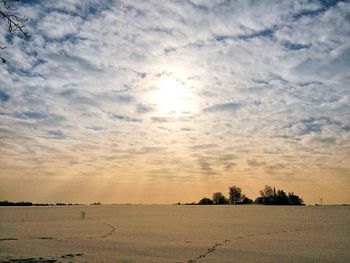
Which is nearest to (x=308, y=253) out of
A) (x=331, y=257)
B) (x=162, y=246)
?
(x=331, y=257)

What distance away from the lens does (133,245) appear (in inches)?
932

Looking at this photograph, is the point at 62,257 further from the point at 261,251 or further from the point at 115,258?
the point at 261,251

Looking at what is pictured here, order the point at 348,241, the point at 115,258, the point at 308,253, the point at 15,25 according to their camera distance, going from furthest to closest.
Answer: the point at 348,241 → the point at 308,253 → the point at 115,258 → the point at 15,25

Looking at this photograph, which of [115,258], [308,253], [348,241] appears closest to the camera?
[115,258]

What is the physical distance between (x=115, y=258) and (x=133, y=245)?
5.40 m

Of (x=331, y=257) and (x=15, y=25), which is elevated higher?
(x=15, y=25)

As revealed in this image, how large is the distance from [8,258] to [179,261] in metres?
7.98

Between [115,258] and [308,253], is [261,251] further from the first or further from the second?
[115,258]

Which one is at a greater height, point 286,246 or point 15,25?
point 15,25

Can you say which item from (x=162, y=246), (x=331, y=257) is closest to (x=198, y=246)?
(x=162, y=246)

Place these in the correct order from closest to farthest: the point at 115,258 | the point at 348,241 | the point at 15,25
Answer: the point at 15,25
the point at 115,258
the point at 348,241

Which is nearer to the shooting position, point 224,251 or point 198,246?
point 224,251

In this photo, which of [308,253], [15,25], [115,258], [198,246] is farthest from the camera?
[198,246]

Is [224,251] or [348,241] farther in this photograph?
[348,241]
